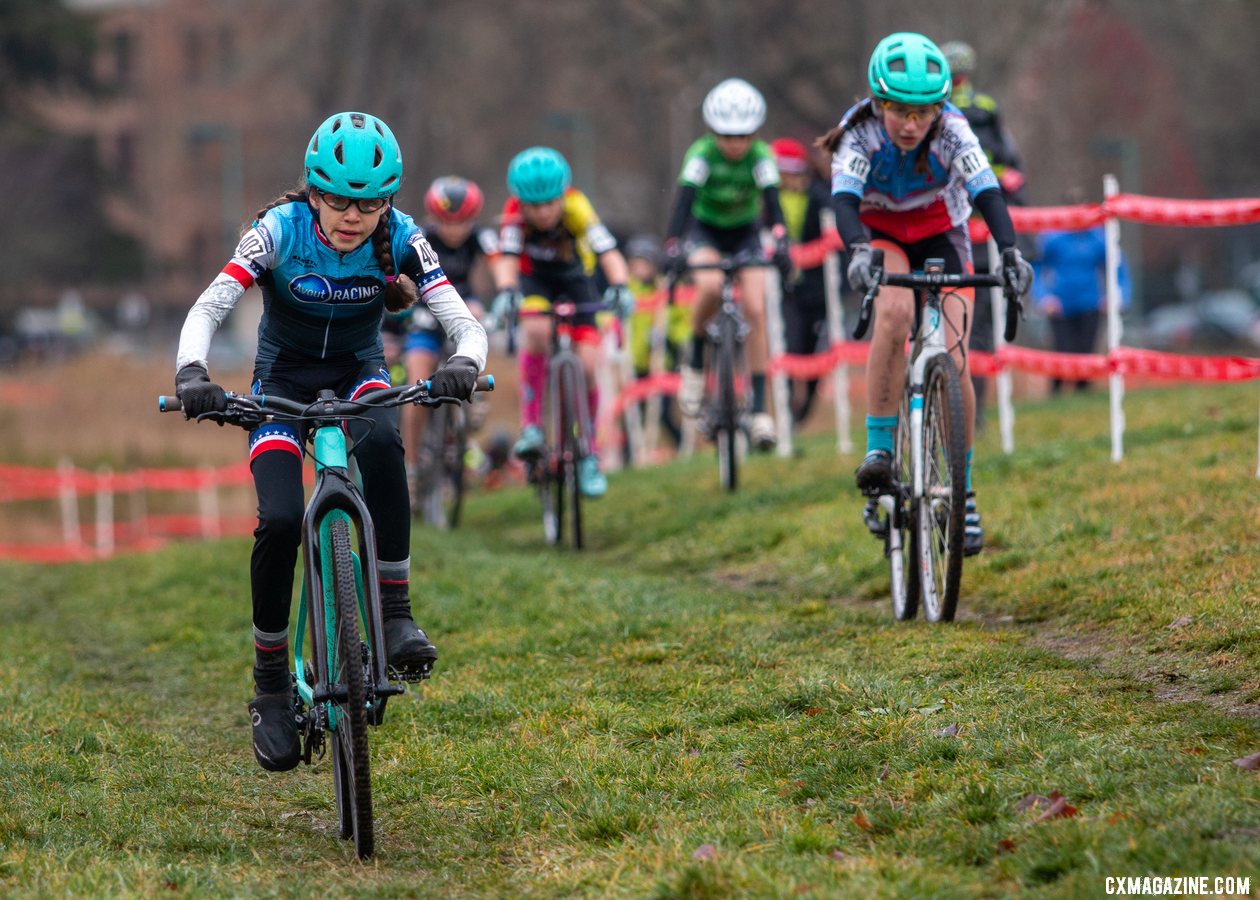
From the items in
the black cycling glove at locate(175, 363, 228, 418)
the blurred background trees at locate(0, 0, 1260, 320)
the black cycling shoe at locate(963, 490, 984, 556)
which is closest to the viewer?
the black cycling glove at locate(175, 363, 228, 418)

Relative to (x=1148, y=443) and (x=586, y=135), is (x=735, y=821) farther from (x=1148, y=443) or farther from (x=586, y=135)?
(x=586, y=135)

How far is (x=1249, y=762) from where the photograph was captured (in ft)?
16.9

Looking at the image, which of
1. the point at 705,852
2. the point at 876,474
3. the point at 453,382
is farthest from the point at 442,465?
the point at 705,852

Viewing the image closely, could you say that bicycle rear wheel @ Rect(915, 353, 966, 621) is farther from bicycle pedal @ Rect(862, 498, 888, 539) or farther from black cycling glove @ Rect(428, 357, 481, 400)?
black cycling glove @ Rect(428, 357, 481, 400)

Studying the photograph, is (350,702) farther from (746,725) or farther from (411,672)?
(746,725)

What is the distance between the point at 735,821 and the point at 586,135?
43.4 m

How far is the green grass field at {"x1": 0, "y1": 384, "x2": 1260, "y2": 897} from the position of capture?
16.1ft

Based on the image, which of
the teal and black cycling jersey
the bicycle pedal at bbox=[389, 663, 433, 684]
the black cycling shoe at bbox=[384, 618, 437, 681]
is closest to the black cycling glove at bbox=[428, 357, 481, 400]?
the teal and black cycling jersey

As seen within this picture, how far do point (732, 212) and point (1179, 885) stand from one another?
29.4ft

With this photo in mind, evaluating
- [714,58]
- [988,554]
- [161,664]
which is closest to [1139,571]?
[988,554]

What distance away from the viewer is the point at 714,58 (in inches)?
1565

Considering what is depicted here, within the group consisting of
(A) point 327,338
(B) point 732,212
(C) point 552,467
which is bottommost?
(C) point 552,467

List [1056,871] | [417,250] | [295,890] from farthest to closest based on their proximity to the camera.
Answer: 1. [417,250]
2. [295,890]
3. [1056,871]

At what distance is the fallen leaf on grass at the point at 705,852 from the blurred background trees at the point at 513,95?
27441 millimetres
